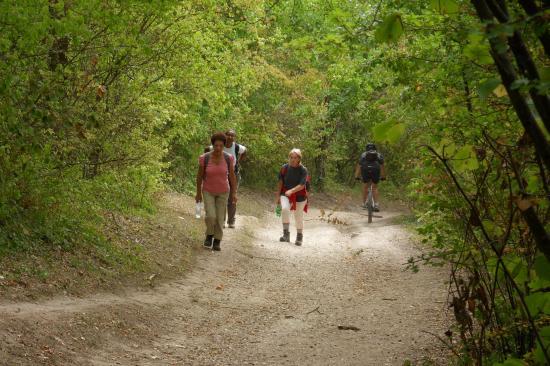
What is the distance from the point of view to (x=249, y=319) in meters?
9.62

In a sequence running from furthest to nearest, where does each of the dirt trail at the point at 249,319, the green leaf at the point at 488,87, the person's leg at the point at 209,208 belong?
the person's leg at the point at 209,208
the dirt trail at the point at 249,319
the green leaf at the point at 488,87

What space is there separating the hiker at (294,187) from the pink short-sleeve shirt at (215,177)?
2.46m

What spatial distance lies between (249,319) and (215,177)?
15.2 ft

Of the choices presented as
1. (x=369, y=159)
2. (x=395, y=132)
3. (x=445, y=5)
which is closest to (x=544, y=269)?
(x=395, y=132)

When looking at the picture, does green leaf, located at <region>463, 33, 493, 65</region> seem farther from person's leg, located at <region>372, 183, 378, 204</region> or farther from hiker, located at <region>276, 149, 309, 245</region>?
person's leg, located at <region>372, 183, 378, 204</region>

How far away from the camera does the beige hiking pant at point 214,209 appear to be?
13.9 m

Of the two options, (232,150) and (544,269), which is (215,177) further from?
(544,269)

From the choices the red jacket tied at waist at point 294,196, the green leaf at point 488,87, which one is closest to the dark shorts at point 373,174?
the red jacket tied at waist at point 294,196

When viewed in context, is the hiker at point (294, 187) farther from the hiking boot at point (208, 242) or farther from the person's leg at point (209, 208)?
the person's leg at point (209, 208)

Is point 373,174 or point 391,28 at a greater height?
point 391,28

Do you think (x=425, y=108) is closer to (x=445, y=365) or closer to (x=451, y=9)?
(x=445, y=365)

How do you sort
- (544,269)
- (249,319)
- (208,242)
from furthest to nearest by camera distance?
(208,242) < (249,319) < (544,269)

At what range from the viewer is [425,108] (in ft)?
25.0

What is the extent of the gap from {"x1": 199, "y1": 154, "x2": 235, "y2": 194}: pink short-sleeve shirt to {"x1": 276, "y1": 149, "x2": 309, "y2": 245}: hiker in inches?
96.9
